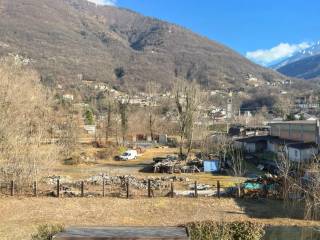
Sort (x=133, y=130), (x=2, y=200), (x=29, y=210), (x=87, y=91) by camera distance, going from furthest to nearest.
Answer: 1. (x=87, y=91)
2. (x=133, y=130)
3. (x=2, y=200)
4. (x=29, y=210)

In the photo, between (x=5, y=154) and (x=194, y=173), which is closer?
(x=5, y=154)

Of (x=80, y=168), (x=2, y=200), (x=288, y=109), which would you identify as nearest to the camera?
(x=2, y=200)

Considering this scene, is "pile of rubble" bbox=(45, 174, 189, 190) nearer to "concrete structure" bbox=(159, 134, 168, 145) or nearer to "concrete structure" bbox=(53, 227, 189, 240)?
"concrete structure" bbox=(53, 227, 189, 240)

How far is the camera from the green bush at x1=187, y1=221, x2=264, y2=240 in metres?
14.6

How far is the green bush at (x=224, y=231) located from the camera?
47.9 ft

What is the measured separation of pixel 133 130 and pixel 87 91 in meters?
52.8

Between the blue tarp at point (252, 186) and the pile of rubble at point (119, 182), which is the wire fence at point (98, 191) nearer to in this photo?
the pile of rubble at point (119, 182)

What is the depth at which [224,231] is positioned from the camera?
14.8 m

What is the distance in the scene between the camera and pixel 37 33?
197375 mm

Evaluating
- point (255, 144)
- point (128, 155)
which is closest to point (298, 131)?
point (255, 144)

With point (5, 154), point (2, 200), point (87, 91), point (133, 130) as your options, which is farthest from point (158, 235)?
point (87, 91)

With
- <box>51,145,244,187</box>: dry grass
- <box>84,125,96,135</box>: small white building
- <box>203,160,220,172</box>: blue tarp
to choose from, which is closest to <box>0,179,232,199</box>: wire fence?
<box>51,145,244,187</box>: dry grass

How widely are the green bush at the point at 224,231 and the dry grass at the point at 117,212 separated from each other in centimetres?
574

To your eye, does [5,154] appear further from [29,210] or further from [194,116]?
[194,116]
